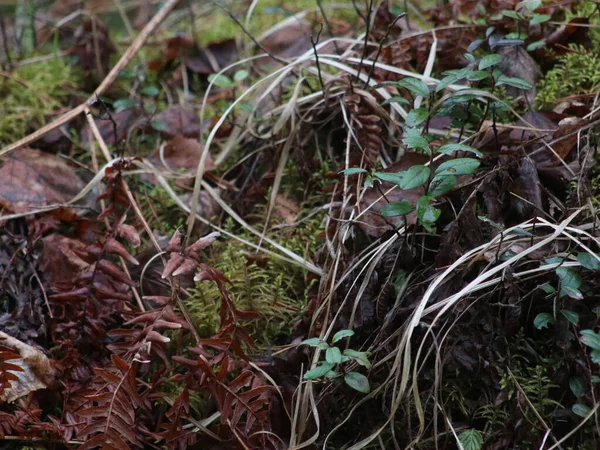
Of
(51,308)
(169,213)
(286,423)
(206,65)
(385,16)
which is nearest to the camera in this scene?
(286,423)

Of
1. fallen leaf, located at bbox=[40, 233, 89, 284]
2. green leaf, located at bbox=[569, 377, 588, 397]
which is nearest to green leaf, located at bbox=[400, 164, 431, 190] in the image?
green leaf, located at bbox=[569, 377, 588, 397]

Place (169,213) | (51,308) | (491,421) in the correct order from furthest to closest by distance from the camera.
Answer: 1. (169,213)
2. (51,308)
3. (491,421)

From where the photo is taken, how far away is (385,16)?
261cm

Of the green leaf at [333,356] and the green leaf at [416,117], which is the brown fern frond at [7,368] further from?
the green leaf at [416,117]

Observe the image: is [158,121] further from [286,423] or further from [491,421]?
[491,421]

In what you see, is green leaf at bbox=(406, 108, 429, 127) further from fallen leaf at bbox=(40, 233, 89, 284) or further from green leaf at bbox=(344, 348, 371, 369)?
fallen leaf at bbox=(40, 233, 89, 284)

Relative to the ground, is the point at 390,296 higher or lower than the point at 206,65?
lower

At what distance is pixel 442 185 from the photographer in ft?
5.42

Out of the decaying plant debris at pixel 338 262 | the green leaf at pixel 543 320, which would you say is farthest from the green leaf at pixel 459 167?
the green leaf at pixel 543 320

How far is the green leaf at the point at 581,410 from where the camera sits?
149 centimetres

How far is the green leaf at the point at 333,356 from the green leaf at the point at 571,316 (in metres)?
0.56

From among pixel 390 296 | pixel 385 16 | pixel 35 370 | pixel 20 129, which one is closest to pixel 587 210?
pixel 390 296

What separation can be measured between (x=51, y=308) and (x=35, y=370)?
0.82 feet

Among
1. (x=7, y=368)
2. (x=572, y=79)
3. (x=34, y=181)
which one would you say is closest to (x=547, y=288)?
(x=572, y=79)
